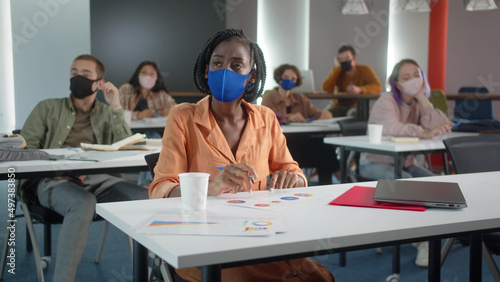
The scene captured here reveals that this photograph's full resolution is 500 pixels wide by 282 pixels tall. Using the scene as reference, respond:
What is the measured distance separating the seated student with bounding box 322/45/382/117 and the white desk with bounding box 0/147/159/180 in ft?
13.1

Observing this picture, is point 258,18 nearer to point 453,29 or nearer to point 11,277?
point 453,29

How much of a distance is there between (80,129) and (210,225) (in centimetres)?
207

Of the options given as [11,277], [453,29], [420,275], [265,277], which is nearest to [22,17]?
[11,277]

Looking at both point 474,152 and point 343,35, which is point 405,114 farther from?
point 343,35

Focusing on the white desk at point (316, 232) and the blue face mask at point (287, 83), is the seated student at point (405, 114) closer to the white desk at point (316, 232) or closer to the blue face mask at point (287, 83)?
the blue face mask at point (287, 83)

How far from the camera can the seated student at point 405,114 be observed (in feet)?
11.1

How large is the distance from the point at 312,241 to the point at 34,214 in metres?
1.86

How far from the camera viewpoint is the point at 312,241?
104cm

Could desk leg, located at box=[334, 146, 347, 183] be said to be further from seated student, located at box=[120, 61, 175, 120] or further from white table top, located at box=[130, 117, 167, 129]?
seated student, located at box=[120, 61, 175, 120]

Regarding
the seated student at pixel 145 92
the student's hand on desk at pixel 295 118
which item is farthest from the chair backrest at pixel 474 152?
the seated student at pixel 145 92

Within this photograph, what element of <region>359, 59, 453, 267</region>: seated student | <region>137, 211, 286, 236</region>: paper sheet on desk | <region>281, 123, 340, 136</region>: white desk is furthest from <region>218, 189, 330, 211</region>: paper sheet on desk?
<region>281, 123, 340, 136</region>: white desk

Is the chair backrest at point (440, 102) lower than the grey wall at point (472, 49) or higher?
lower

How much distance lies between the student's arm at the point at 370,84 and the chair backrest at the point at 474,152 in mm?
3689

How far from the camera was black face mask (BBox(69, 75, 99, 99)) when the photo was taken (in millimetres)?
2955
